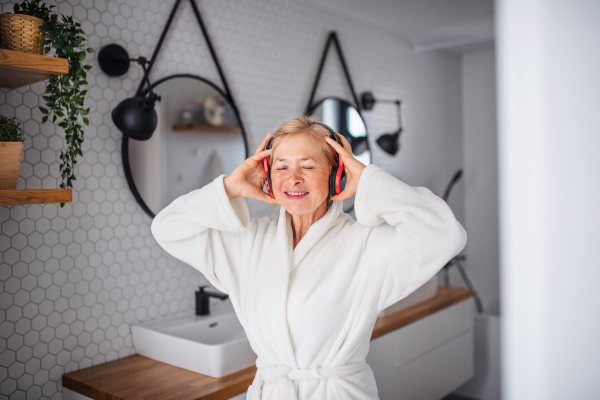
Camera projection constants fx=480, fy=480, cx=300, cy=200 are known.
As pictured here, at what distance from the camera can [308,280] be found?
133 cm

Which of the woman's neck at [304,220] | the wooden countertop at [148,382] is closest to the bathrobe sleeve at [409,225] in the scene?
the woman's neck at [304,220]

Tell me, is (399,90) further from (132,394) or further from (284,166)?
(132,394)

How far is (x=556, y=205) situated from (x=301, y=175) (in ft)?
3.15

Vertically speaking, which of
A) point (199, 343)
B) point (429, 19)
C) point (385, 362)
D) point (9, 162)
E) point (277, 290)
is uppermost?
point (429, 19)

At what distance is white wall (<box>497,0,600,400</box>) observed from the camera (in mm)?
355

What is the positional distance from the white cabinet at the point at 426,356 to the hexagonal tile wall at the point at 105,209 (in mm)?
958

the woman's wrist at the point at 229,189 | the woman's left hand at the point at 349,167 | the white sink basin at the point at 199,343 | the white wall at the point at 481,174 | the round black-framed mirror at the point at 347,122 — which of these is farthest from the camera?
the white wall at the point at 481,174

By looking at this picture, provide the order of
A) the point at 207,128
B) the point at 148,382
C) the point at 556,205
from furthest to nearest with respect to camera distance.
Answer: the point at 207,128, the point at 148,382, the point at 556,205

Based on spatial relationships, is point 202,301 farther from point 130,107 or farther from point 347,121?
point 347,121

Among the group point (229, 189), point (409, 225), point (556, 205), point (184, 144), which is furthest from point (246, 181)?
point (556, 205)

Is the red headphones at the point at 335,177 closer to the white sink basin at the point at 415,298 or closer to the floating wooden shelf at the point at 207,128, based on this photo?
the floating wooden shelf at the point at 207,128

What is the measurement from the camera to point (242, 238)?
4.69 feet

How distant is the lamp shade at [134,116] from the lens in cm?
174

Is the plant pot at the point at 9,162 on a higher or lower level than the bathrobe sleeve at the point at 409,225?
higher
